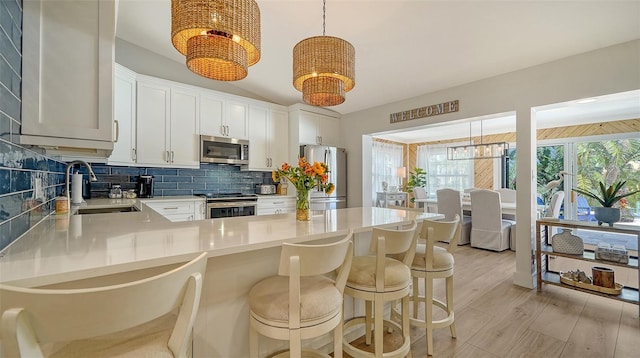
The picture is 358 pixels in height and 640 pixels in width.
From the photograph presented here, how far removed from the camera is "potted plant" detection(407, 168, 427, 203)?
303 inches

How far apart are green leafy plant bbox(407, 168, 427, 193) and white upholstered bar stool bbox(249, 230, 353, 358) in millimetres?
6861

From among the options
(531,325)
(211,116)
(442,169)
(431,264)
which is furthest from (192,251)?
(442,169)

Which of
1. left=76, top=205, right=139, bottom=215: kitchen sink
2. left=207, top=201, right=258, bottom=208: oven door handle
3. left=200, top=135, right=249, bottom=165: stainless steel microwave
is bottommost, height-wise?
left=207, top=201, right=258, bottom=208: oven door handle

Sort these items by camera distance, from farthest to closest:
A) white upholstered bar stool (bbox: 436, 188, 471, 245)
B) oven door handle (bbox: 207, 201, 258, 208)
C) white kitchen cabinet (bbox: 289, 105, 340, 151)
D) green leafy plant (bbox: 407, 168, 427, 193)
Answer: green leafy plant (bbox: 407, 168, 427, 193), white upholstered bar stool (bbox: 436, 188, 471, 245), white kitchen cabinet (bbox: 289, 105, 340, 151), oven door handle (bbox: 207, 201, 258, 208)

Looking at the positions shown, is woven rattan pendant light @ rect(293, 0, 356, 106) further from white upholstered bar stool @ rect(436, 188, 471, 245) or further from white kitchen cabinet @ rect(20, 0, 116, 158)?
white upholstered bar stool @ rect(436, 188, 471, 245)

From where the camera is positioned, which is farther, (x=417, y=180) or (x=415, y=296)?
(x=417, y=180)

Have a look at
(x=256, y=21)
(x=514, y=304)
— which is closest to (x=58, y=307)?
(x=256, y=21)

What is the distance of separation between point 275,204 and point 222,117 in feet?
5.09

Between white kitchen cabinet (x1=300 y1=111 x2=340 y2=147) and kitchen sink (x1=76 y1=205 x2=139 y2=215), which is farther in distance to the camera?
white kitchen cabinet (x1=300 y1=111 x2=340 y2=147)

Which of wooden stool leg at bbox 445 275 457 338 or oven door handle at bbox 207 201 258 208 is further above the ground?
oven door handle at bbox 207 201 258 208

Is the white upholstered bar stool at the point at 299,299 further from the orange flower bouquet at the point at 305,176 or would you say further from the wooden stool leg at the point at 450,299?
the wooden stool leg at the point at 450,299

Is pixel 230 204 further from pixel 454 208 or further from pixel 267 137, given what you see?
pixel 454 208

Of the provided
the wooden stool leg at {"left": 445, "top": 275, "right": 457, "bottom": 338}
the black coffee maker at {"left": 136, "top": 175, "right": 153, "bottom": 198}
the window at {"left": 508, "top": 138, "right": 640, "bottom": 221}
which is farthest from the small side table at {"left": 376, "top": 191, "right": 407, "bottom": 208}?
the black coffee maker at {"left": 136, "top": 175, "right": 153, "bottom": 198}

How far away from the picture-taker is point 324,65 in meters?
1.80
